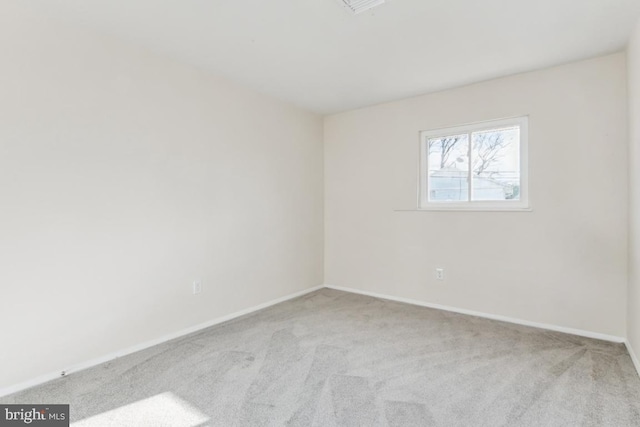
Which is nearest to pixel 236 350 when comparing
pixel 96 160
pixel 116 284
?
pixel 116 284

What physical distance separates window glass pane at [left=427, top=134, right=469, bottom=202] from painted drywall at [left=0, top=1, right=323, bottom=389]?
1842 mm

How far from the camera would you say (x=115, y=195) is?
2.33 metres

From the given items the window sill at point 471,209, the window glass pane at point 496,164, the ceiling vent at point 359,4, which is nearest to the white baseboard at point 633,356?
the window sill at point 471,209

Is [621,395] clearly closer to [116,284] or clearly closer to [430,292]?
[430,292]

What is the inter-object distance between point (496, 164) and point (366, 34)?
6.04 ft

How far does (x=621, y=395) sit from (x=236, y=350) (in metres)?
2.44

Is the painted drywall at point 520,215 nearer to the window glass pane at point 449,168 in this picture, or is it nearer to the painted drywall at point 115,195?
the window glass pane at point 449,168

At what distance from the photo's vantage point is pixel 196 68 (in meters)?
2.83

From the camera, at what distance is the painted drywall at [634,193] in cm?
213

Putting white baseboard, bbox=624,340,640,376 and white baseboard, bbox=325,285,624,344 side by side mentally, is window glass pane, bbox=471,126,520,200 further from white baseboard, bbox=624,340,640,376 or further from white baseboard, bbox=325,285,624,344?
white baseboard, bbox=624,340,640,376

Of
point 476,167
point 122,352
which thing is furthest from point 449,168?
point 122,352

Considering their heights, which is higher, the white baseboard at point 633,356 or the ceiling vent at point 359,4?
the ceiling vent at point 359,4

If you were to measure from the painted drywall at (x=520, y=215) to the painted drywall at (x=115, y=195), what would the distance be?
1.31m

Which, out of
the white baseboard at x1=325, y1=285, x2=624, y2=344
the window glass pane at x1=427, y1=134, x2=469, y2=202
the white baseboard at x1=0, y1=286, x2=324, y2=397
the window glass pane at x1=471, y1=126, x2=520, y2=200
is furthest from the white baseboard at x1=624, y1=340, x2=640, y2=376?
the white baseboard at x1=0, y1=286, x2=324, y2=397
